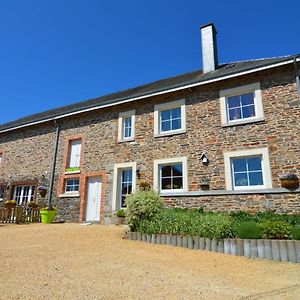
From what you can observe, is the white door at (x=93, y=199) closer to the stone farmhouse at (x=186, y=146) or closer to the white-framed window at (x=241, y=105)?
the stone farmhouse at (x=186, y=146)

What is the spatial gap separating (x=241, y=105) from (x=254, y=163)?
2273mm

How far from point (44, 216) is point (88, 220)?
190 cm

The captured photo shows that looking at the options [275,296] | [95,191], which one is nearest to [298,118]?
[275,296]

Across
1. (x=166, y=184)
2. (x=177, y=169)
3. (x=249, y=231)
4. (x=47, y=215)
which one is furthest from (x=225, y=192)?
(x=47, y=215)

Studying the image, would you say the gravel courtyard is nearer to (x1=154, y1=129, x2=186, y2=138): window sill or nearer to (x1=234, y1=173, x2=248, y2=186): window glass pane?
(x1=234, y1=173, x2=248, y2=186): window glass pane

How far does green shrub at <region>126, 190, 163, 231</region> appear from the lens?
24.4ft

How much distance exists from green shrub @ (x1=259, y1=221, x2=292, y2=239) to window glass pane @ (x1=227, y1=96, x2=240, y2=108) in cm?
544

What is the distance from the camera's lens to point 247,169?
Answer: 9.30 m

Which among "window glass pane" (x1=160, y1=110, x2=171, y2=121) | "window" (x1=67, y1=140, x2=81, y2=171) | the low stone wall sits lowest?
the low stone wall

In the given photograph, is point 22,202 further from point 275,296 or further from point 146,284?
point 275,296

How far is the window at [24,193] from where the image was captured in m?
14.1

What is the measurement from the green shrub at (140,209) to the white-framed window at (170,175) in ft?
9.11

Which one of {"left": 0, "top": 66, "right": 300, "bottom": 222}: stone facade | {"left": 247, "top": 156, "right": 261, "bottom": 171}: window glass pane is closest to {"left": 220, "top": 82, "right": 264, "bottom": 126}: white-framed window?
{"left": 0, "top": 66, "right": 300, "bottom": 222}: stone facade

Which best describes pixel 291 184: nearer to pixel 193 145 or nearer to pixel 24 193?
pixel 193 145
